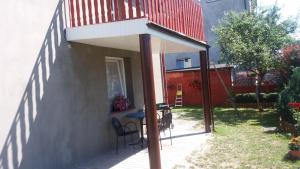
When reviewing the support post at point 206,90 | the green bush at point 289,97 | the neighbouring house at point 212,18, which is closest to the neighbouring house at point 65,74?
the support post at point 206,90

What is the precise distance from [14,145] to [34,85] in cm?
122

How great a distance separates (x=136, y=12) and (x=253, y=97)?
13966 mm

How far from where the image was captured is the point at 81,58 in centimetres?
841

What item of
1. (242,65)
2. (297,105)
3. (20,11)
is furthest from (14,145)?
(242,65)

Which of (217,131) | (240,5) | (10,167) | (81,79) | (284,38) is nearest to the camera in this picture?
(10,167)

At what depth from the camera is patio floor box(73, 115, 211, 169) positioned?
7938mm

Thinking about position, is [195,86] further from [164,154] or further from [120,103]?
[164,154]

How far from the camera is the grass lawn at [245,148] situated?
7.71m

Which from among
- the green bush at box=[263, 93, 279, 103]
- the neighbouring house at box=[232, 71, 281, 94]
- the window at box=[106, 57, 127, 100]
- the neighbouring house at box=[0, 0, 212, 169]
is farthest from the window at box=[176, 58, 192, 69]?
the neighbouring house at box=[0, 0, 212, 169]

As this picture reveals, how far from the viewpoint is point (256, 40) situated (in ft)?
58.3

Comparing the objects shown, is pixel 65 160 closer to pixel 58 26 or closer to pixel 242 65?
pixel 58 26

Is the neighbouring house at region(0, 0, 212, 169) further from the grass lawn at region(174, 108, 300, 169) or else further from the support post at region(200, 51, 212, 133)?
the support post at region(200, 51, 212, 133)

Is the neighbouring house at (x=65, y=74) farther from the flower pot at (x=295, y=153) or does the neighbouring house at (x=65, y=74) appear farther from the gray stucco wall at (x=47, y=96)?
the flower pot at (x=295, y=153)

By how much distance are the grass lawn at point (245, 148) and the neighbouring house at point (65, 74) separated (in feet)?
6.43
